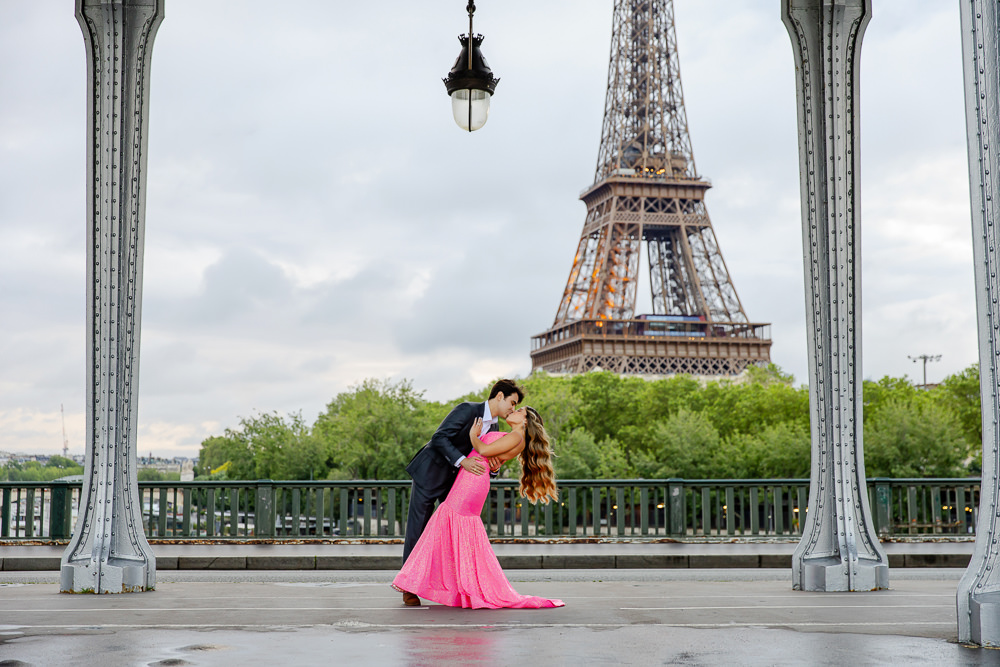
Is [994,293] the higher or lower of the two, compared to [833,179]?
lower

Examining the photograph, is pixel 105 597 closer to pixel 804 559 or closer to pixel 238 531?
pixel 804 559

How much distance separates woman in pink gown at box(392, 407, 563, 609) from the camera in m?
7.23

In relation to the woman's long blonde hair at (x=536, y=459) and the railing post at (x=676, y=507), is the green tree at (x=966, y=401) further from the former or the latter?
the woman's long blonde hair at (x=536, y=459)

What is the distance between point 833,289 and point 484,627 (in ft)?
13.6

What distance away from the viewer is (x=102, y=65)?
328 inches

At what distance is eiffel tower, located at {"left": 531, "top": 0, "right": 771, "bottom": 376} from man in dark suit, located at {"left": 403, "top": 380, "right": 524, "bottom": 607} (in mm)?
54666

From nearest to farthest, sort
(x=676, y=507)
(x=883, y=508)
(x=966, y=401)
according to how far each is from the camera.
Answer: (x=676, y=507) → (x=883, y=508) → (x=966, y=401)

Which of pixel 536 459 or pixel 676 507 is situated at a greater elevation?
pixel 536 459

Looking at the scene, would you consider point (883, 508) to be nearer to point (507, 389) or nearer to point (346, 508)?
point (346, 508)

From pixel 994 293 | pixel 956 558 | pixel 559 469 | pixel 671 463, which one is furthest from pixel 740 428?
pixel 994 293

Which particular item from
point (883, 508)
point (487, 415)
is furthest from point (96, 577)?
point (883, 508)

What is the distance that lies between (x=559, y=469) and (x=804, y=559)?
34.4 meters

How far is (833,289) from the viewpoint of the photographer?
8.41 metres

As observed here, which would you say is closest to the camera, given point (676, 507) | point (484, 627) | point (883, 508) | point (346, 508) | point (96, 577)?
point (484, 627)
